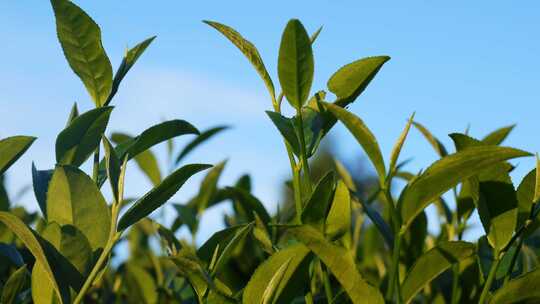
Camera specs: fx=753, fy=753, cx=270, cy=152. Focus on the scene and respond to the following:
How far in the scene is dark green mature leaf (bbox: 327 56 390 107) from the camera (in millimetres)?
1060

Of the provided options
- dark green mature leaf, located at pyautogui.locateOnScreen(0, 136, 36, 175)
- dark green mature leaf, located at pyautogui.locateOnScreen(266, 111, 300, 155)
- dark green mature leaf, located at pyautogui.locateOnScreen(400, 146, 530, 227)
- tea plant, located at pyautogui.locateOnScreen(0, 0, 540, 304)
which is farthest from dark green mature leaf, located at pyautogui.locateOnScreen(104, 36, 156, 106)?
dark green mature leaf, located at pyautogui.locateOnScreen(400, 146, 530, 227)

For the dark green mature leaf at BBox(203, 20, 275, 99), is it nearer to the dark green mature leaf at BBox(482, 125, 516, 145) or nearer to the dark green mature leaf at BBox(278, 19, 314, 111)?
the dark green mature leaf at BBox(278, 19, 314, 111)

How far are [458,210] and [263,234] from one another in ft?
1.71

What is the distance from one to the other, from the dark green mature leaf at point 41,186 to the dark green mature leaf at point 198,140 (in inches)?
51.4

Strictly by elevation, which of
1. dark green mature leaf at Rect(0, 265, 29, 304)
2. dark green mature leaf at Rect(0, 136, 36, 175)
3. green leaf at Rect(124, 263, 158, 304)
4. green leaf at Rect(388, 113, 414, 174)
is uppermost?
green leaf at Rect(388, 113, 414, 174)

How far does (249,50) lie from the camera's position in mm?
1103

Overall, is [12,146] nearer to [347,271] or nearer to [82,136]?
[82,136]

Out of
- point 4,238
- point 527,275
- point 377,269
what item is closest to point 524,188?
point 527,275

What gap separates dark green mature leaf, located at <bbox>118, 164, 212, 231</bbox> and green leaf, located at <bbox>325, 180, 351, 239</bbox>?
19cm

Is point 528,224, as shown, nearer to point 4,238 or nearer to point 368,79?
point 368,79

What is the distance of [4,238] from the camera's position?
1.63 meters

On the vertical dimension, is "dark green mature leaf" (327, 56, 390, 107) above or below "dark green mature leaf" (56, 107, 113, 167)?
above

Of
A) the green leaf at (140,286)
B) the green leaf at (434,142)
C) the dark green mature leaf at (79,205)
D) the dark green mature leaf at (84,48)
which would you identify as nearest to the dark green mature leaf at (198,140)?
the green leaf at (140,286)

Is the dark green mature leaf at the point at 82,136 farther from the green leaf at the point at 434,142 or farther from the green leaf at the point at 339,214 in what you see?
the green leaf at the point at 434,142
